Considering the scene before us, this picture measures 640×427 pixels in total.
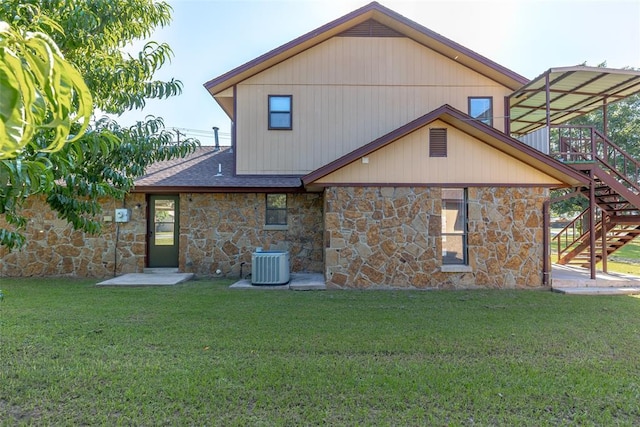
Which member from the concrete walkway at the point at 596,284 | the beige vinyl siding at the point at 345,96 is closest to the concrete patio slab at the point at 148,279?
the beige vinyl siding at the point at 345,96

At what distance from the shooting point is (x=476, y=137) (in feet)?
27.9

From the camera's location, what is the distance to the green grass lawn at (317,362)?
3.13 metres

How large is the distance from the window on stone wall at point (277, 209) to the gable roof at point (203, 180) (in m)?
0.47

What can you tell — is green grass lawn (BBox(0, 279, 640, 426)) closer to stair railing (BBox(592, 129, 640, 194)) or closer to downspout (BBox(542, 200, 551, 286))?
downspout (BBox(542, 200, 551, 286))

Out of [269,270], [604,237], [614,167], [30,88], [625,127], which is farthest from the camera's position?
[625,127]

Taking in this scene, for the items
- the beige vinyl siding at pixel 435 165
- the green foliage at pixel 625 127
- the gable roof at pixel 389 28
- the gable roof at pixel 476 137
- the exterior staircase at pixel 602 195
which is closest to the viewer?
the gable roof at pixel 476 137

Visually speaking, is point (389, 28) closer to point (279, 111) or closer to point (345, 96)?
point (345, 96)

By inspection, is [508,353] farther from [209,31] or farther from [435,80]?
[209,31]

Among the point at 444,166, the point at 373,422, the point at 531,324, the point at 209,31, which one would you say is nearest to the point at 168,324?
the point at 373,422

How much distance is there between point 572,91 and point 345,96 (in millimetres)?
6643

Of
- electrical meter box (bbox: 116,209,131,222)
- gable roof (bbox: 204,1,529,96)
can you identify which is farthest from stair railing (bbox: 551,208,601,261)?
electrical meter box (bbox: 116,209,131,222)

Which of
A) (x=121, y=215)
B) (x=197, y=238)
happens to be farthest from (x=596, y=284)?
(x=121, y=215)

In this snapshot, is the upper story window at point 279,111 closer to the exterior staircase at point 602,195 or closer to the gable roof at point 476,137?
the gable roof at point 476,137

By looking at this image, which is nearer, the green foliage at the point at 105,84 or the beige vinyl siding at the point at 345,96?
the green foliage at the point at 105,84
